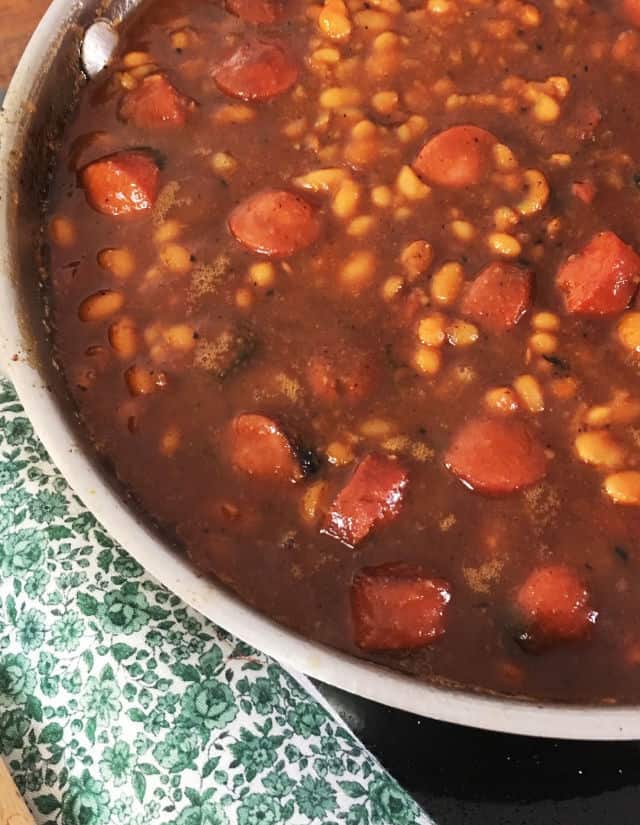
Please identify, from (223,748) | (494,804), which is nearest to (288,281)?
(223,748)

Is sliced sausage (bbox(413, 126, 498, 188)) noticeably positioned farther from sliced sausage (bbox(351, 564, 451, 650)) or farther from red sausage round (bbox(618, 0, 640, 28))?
sliced sausage (bbox(351, 564, 451, 650))

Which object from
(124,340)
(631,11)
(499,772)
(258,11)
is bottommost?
(499,772)

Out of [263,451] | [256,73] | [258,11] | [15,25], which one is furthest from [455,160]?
[15,25]

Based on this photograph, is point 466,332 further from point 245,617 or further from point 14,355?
point 14,355

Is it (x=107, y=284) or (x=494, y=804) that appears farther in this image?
(x=107, y=284)

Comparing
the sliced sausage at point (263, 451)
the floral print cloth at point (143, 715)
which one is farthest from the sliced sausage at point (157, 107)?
the floral print cloth at point (143, 715)

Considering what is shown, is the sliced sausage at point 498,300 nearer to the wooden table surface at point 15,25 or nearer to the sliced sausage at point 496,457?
the sliced sausage at point 496,457

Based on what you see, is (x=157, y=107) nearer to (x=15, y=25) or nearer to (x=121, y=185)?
(x=121, y=185)
